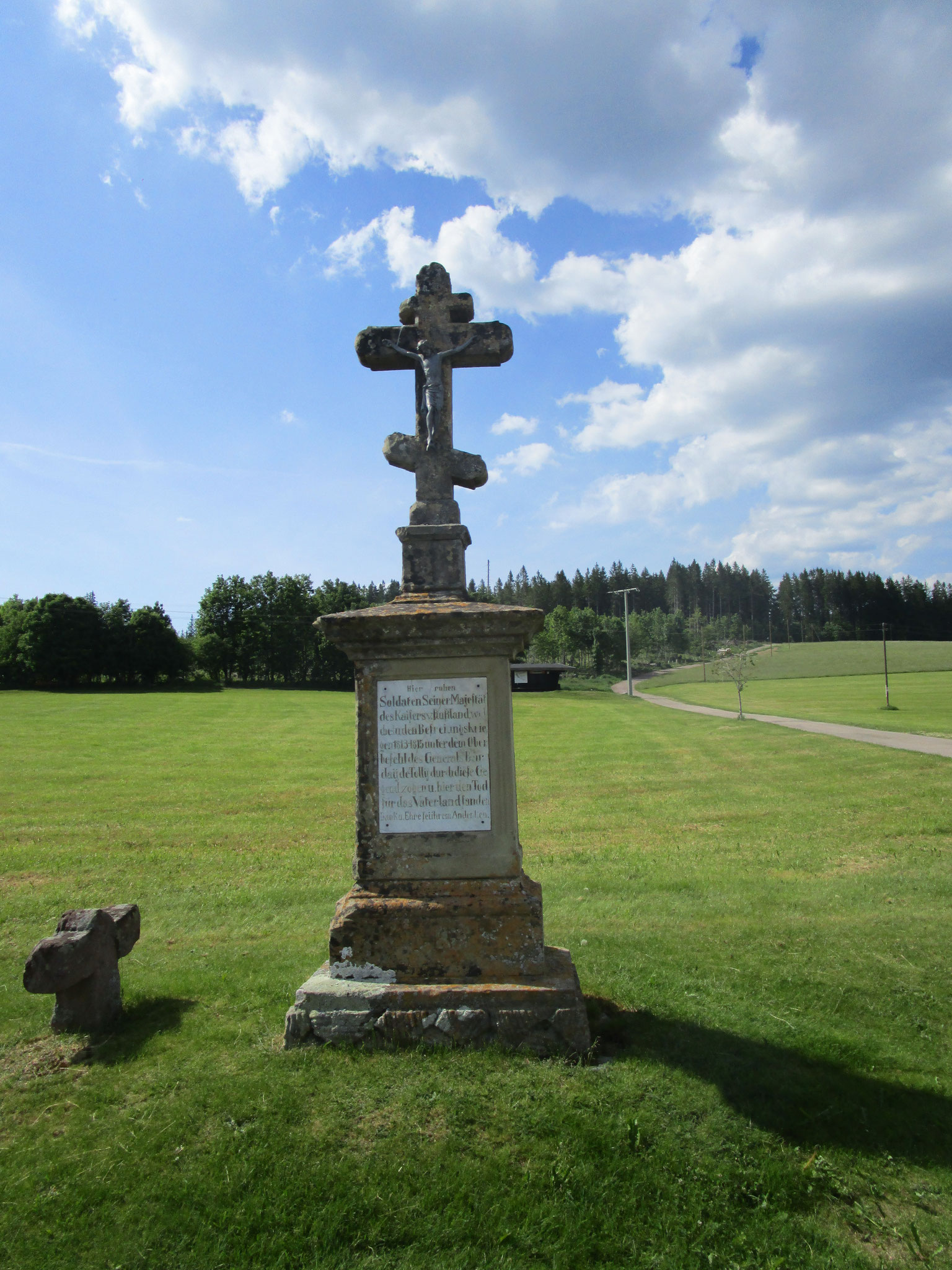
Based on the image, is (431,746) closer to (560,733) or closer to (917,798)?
(917,798)

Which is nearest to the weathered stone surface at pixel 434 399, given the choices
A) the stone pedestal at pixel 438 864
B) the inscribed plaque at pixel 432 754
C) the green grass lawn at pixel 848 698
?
the stone pedestal at pixel 438 864

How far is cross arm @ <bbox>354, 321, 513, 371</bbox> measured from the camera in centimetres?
534

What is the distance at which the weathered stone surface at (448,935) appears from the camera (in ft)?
14.0

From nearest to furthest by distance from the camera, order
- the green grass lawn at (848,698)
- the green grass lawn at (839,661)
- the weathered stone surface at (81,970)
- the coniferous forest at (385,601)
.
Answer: the weathered stone surface at (81,970), the green grass lawn at (848,698), the coniferous forest at (385,601), the green grass lawn at (839,661)

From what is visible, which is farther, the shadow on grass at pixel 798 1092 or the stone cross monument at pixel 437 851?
the stone cross monument at pixel 437 851

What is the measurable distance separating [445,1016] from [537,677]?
2289 inches

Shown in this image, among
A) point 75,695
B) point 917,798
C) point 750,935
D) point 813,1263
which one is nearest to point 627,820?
point 917,798

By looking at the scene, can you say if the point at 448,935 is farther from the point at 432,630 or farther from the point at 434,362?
the point at 434,362

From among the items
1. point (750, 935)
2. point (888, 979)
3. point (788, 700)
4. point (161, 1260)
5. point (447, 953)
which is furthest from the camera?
point (788, 700)

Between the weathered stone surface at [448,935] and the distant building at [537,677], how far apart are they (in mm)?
56108

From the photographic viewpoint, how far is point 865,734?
24828 mm

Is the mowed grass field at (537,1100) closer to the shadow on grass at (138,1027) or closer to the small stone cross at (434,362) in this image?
the shadow on grass at (138,1027)

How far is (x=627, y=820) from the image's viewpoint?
508 inches

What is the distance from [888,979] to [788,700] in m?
47.0
